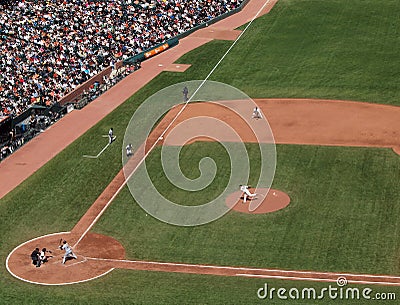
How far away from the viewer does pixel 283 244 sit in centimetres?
5325

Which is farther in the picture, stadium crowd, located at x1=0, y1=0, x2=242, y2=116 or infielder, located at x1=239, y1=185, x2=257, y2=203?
stadium crowd, located at x1=0, y1=0, x2=242, y2=116

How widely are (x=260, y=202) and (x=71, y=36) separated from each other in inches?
1623

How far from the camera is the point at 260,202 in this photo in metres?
59.0

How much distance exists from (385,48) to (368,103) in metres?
16.3

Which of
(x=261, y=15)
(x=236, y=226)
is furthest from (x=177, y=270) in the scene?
(x=261, y=15)

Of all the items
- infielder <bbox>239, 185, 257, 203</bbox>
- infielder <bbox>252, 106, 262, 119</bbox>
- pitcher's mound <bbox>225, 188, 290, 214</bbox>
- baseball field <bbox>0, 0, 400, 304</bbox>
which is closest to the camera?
baseball field <bbox>0, 0, 400, 304</bbox>

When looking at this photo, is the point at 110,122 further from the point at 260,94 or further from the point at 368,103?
the point at 368,103

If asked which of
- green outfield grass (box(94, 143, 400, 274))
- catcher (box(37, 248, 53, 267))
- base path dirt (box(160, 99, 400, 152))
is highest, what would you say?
catcher (box(37, 248, 53, 267))

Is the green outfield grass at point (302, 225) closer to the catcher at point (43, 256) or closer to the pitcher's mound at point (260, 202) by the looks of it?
the pitcher's mound at point (260, 202)

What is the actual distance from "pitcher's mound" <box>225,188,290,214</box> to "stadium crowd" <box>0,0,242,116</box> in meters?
23.4

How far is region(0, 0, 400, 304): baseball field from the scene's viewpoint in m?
48.4

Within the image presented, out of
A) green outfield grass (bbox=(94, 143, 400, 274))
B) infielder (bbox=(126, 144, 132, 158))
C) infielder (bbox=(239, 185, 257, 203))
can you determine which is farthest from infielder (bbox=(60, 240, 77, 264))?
infielder (bbox=(126, 144, 132, 158))

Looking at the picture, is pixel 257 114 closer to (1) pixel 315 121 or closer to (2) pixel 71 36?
(1) pixel 315 121

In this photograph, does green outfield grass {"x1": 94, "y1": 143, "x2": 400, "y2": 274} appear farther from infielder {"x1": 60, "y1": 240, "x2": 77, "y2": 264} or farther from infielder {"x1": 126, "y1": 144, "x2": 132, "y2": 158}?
infielder {"x1": 60, "y1": 240, "x2": 77, "y2": 264}
